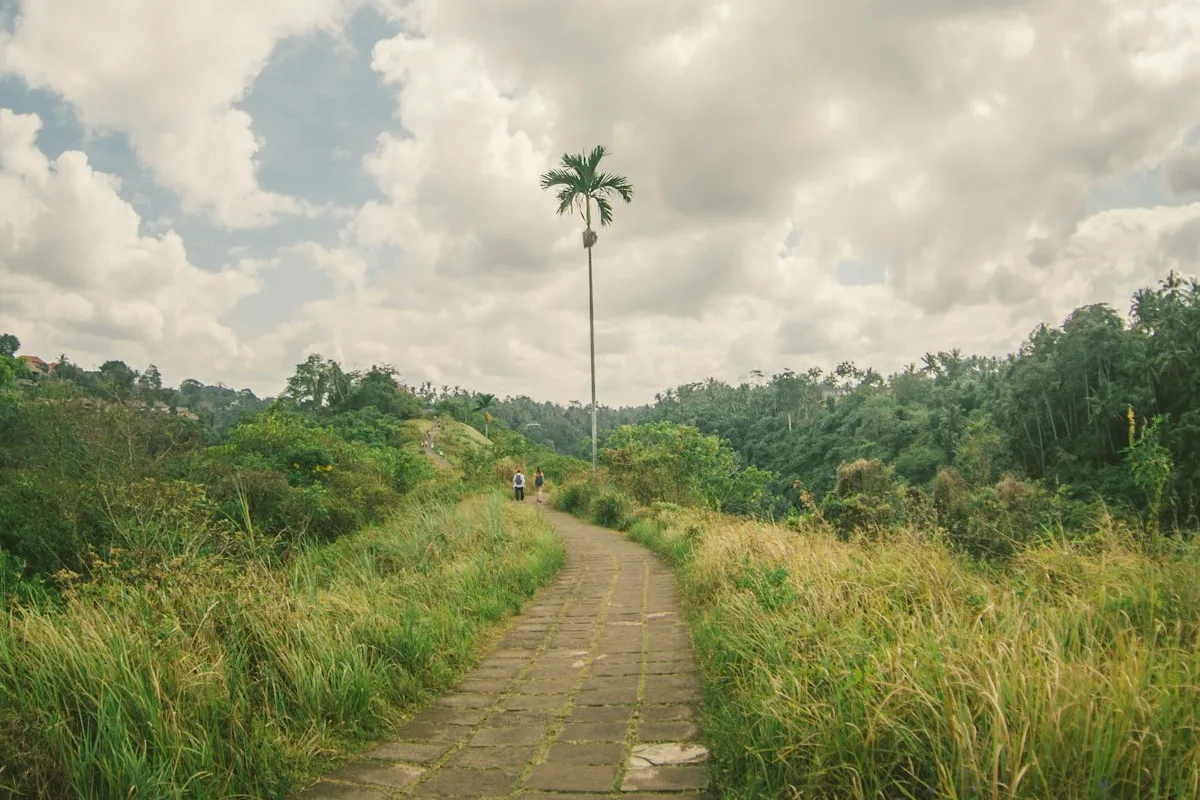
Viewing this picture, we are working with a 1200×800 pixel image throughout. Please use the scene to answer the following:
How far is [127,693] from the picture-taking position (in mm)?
2885

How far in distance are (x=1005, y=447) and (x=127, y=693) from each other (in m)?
43.5

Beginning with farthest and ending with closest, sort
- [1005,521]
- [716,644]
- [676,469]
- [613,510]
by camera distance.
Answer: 1. [676,469]
2. [613,510]
3. [1005,521]
4. [716,644]

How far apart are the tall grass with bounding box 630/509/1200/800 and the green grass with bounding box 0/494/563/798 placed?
1.76m

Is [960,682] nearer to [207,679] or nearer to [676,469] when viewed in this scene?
[207,679]

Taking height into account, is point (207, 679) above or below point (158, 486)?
below

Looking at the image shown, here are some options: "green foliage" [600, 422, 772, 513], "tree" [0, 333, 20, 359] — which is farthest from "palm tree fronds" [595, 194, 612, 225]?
"tree" [0, 333, 20, 359]

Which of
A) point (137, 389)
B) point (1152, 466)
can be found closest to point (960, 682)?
point (1152, 466)

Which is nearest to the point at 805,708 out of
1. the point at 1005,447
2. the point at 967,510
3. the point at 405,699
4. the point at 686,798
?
the point at 686,798

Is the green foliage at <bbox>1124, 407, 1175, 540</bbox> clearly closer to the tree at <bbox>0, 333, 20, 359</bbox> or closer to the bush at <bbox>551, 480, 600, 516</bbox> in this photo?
the bush at <bbox>551, 480, 600, 516</bbox>

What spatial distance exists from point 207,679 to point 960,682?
3.10 meters

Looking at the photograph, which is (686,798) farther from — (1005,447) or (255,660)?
(1005,447)

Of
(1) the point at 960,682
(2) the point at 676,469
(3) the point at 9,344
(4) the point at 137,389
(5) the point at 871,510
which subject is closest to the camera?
(1) the point at 960,682

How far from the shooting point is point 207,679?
10.0 feet

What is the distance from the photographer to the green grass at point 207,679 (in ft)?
8.55
